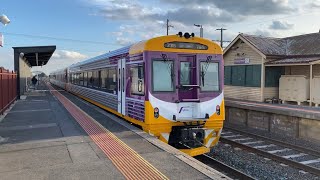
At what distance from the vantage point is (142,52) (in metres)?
9.04

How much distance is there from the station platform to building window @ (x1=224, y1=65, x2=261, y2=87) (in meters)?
14.8

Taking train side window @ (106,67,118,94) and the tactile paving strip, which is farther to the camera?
train side window @ (106,67,118,94)

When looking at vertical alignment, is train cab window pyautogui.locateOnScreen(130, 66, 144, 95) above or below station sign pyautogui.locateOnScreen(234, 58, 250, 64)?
below

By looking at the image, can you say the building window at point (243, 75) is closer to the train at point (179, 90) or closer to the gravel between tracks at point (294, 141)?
the gravel between tracks at point (294, 141)

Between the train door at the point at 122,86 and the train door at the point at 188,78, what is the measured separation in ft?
7.76

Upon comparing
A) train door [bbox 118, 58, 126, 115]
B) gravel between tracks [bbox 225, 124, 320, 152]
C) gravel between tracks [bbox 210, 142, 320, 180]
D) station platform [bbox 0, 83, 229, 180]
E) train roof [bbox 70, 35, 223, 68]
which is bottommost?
gravel between tracks [bbox 225, 124, 320, 152]

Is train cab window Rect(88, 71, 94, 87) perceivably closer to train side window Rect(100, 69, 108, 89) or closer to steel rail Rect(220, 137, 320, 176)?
train side window Rect(100, 69, 108, 89)

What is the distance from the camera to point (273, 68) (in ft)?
75.7

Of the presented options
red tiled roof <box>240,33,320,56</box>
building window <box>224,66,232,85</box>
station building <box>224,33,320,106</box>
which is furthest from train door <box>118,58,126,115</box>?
building window <box>224,66,232,85</box>

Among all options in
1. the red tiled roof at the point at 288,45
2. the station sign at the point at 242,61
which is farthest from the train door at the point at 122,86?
the station sign at the point at 242,61

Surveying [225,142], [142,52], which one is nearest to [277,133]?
[225,142]

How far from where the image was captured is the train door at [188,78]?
363 inches

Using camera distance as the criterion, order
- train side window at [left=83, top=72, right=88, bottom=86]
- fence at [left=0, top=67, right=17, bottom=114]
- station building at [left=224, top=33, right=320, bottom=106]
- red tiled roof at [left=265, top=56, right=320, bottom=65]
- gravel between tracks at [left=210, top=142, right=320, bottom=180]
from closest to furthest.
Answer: gravel between tracks at [left=210, top=142, right=320, bottom=180]
fence at [left=0, top=67, right=17, bottom=114]
red tiled roof at [left=265, top=56, right=320, bottom=65]
train side window at [left=83, top=72, right=88, bottom=86]
station building at [left=224, top=33, right=320, bottom=106]

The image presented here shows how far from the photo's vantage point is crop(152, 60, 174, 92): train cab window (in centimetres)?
895
